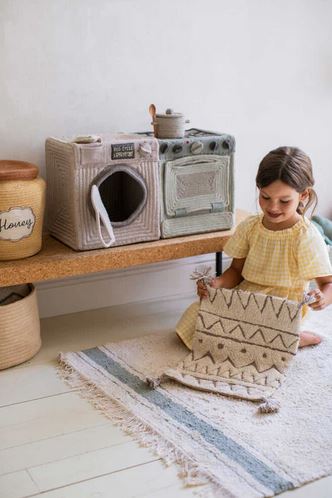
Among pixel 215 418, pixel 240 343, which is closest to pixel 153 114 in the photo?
pixel 240 343

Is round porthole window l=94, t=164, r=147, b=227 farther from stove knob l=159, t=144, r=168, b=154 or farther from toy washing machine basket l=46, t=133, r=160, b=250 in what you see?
stove knob l=159, t=144, r=168, b=154

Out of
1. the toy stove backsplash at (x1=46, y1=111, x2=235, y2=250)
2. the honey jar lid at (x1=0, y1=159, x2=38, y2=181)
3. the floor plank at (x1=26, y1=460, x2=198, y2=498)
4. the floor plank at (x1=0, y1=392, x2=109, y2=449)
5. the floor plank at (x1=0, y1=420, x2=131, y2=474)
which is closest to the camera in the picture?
the floor plank at (x1=26, y1=460, x2=198, y2=498)

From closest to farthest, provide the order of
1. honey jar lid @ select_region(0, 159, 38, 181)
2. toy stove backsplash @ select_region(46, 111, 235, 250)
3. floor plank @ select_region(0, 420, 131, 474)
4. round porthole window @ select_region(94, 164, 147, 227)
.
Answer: floor plank @ select_region(0, 420, 131, 474), honey jar lid @ select_region(0, 159, 38, 181), toy stove backsplash @ select_region(46, 111, 235, 250), round porthole window @ select_region(94, 164, 147, 227)

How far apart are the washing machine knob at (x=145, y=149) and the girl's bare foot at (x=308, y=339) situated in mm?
756

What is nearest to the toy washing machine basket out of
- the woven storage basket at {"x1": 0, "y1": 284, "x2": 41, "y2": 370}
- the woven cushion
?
the woven storage basket at {"x1": 0, "y1": 284, "x2": 41, "y2": 370}

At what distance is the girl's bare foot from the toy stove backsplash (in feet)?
1.60

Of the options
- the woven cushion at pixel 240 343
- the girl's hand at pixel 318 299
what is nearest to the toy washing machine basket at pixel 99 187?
the woven cushion at pixel 240 343

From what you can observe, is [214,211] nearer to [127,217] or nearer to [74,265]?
[127,217]

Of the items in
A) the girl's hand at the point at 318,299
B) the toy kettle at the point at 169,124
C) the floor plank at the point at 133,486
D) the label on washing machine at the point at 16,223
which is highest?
the toy kettle at the point at 169,124

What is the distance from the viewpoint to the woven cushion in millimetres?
2293

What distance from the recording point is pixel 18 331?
7.99ft

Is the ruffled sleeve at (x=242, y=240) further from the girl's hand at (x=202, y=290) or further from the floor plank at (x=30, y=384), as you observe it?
the floor plank at (x=30, y=384)

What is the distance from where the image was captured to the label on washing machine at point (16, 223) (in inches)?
94.6

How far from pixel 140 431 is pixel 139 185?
0.87 metres
